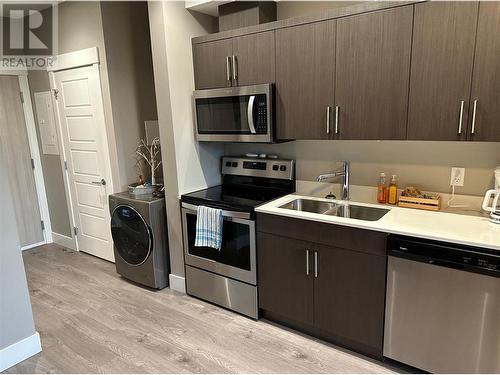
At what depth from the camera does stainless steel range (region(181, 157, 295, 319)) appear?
2.54 metres

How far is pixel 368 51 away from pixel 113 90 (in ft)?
Result: 7.82

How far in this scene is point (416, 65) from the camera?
1.93m

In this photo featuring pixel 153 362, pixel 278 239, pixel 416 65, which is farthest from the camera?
pixel 278 239

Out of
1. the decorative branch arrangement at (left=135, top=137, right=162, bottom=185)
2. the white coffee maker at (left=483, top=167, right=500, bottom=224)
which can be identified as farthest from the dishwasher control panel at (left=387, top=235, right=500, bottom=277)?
the decorative branch arrangement at (left=135, top=137, right=162, bottom=185)

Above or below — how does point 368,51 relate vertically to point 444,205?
above

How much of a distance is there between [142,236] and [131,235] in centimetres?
15

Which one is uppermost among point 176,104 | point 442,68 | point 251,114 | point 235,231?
point 442,68

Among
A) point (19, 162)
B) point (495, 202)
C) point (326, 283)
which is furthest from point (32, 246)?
point (495, 202)

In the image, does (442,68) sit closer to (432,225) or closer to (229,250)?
(432,225)

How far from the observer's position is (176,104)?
9.07 ft

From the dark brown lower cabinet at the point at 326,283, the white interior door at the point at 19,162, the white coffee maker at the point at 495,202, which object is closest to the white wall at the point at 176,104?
the dark brown lower cabinet at the point at 326,283

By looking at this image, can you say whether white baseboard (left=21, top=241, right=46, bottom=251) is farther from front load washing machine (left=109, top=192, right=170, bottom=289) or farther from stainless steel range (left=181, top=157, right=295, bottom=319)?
stainless steel range (left=181, top=157, right=295, bottom=319)

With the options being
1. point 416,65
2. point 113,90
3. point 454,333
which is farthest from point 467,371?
point 113,90

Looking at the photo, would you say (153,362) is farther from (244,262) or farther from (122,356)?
(244,262)
